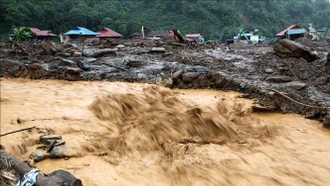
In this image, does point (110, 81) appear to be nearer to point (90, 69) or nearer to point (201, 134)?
point (90, 69)

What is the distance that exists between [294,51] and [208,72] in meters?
4.29

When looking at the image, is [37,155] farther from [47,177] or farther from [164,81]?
[164,81]

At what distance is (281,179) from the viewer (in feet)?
12.3

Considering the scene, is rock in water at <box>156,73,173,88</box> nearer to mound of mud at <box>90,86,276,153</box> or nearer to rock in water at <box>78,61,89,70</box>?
mound of mud at <box>90,86,276,153</box>

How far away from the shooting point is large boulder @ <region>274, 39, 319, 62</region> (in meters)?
10.4

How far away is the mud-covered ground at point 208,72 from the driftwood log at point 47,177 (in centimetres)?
500

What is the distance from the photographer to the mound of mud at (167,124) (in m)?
4.72

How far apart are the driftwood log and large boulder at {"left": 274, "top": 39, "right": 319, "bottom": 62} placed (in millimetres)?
10330

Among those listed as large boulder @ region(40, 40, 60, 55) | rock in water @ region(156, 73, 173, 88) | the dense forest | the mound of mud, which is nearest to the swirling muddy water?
the mound of mud

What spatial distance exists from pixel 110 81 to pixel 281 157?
21.0ft

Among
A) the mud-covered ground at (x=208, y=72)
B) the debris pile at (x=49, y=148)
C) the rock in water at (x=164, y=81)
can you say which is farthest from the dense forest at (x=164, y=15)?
the debris pile at (x=49, y=148)

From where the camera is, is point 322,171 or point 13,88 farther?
point 13,88

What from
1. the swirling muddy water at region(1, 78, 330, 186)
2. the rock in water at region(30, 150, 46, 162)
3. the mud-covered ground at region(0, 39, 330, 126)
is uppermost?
the mud-covered ground at region(0, 39, 330, 126)

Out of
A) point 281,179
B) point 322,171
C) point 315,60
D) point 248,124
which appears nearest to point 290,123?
point 248,124
